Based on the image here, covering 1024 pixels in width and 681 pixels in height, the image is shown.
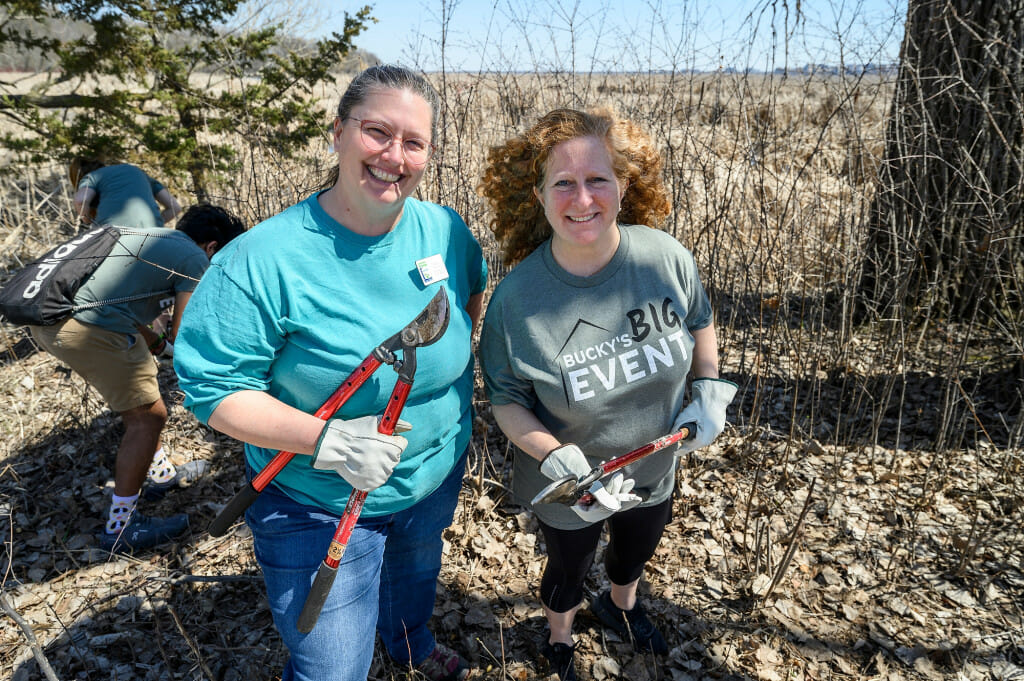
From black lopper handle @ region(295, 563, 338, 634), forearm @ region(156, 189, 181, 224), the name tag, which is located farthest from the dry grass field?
forearm @ region(156, 189, 181, 224)

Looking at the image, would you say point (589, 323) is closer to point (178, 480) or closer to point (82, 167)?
point (178, 480)

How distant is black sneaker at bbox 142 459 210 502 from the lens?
349 cm

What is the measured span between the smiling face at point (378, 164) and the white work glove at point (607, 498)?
1.01 m

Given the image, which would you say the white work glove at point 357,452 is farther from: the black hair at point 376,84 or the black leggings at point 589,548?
the black hair at point 376,84

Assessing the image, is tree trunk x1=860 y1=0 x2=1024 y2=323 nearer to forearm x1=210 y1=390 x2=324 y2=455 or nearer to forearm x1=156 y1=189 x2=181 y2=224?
forearm x1=210 y1=390 x2=324 y2=455

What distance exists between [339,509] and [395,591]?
584mm

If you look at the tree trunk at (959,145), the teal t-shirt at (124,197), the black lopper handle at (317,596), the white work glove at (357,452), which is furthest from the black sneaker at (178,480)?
the tree trunk at (959,145)

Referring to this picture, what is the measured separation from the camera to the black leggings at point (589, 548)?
6.70 ft

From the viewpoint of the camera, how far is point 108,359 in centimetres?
296

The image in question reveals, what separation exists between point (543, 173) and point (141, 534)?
280cm

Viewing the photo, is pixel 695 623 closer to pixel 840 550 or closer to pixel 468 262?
pixel 840 550

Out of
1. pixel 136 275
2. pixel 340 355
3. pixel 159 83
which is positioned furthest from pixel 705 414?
pixel 159 83

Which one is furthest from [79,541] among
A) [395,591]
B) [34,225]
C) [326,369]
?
[34,225]

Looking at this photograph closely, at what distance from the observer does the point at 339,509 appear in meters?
1.71
